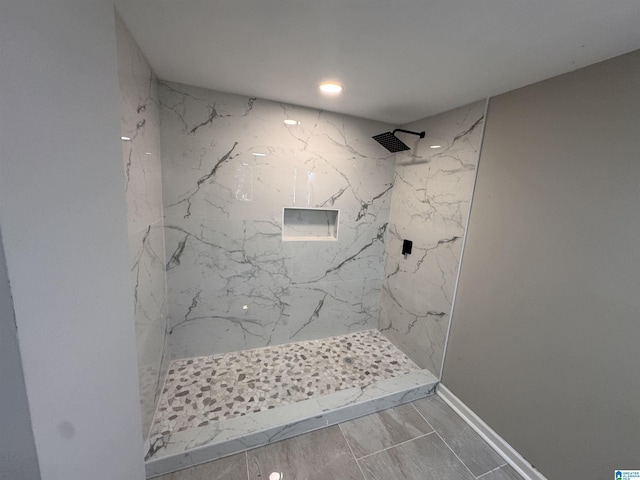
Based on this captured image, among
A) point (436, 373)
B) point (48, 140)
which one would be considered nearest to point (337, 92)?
point (48, 140)

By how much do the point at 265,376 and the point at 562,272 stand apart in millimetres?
1908

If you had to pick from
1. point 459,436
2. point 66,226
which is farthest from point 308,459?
point 66,226

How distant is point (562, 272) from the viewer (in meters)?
1.15

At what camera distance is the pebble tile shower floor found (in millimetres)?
1490

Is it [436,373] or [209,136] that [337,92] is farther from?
[436,373]

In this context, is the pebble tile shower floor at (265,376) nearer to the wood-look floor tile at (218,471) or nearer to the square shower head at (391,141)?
the wood-look floor tile at (218,471)

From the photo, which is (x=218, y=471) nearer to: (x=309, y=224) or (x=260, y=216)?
(x=260, y=216)

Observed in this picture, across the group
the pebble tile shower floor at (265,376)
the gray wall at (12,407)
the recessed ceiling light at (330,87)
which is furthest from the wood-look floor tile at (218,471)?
the recessed ceiling light at (330,87)

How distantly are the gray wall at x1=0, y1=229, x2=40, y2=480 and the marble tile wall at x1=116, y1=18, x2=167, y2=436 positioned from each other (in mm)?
685

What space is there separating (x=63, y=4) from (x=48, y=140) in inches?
10.9

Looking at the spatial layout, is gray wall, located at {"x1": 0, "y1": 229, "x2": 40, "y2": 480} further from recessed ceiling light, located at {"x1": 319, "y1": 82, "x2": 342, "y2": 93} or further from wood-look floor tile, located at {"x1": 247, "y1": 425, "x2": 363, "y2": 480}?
recessed ceiling light, located at {"x1": 319, "y1": 82, "x2": 342, "y2": 93}

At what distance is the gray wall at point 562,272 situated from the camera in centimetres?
97

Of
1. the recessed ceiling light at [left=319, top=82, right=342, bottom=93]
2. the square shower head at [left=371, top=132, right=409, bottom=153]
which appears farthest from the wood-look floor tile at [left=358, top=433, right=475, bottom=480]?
the recessed ceiling light at [left=319, top=82, right=342, bottom=93]

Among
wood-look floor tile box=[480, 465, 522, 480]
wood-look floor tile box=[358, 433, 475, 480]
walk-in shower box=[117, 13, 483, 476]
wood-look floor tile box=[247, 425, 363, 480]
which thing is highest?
walk-in shower box=[117, 13, 483, 476]
